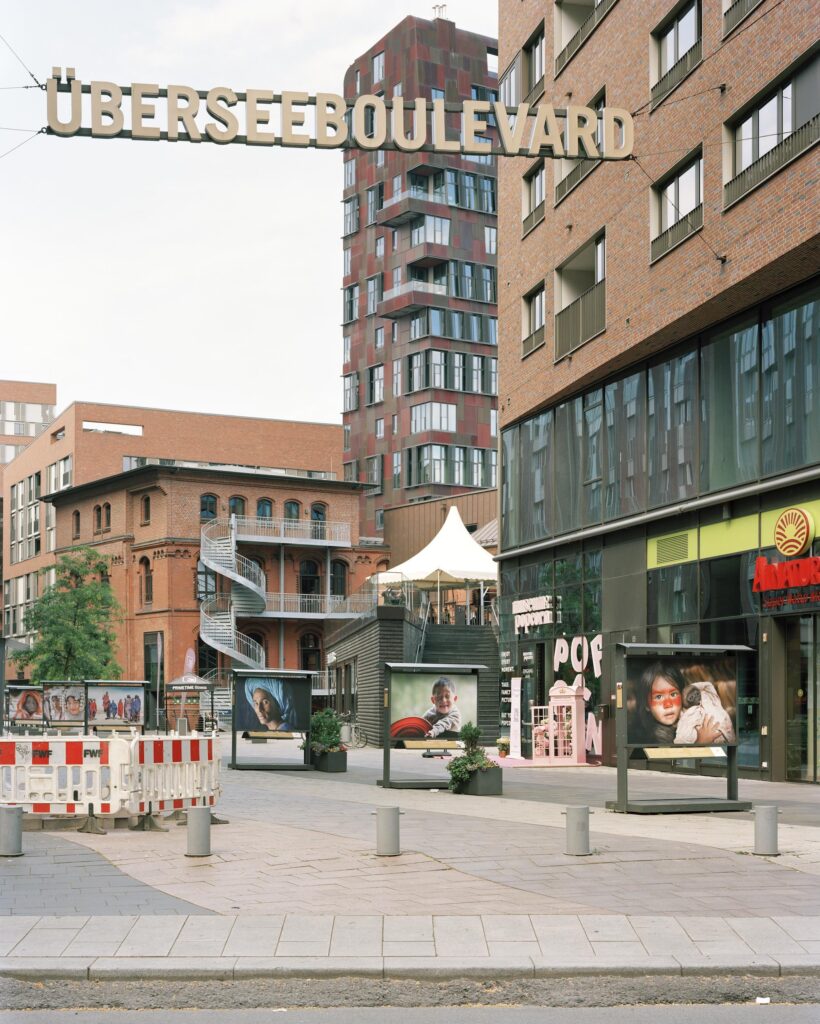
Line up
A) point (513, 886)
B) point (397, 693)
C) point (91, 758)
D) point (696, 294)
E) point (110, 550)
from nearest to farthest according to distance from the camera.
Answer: point (513, 886), point (91, 758), point (397, 693), point (696, 294), point (110, 550)

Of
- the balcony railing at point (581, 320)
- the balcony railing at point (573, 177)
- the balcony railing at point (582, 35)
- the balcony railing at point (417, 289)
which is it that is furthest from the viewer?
the balcony railing at point (417, 289)

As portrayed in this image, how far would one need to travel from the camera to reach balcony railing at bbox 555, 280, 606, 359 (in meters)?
30.3

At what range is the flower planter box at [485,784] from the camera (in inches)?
830

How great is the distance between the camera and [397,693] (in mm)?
22688

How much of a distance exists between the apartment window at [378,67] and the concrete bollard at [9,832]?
76429 millimetres

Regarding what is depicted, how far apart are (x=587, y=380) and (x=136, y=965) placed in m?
23.6

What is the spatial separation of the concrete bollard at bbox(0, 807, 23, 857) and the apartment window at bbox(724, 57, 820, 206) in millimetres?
15006

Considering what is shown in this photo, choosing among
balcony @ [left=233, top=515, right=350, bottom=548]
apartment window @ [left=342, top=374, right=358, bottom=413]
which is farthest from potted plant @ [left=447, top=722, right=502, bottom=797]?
apartment window @ [left=342, top=374, right=358, bottom=413]

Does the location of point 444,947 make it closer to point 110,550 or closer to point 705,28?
point 705,28

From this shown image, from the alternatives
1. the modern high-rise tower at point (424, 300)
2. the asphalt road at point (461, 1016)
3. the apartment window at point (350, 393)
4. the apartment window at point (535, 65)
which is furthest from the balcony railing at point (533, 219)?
the apartment window at point (350, 393)

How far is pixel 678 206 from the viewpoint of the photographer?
2644 centimetres

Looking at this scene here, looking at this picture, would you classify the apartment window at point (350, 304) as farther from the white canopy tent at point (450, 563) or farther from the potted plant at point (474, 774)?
the potted plant at point (474, 774)

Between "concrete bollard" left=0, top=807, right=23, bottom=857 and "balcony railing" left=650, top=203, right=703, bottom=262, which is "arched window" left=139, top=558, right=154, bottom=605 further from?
"concrete bollard" left=0, top=807, right=23, bottom=857

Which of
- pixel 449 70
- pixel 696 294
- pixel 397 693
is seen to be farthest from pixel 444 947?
pixel 449 70
